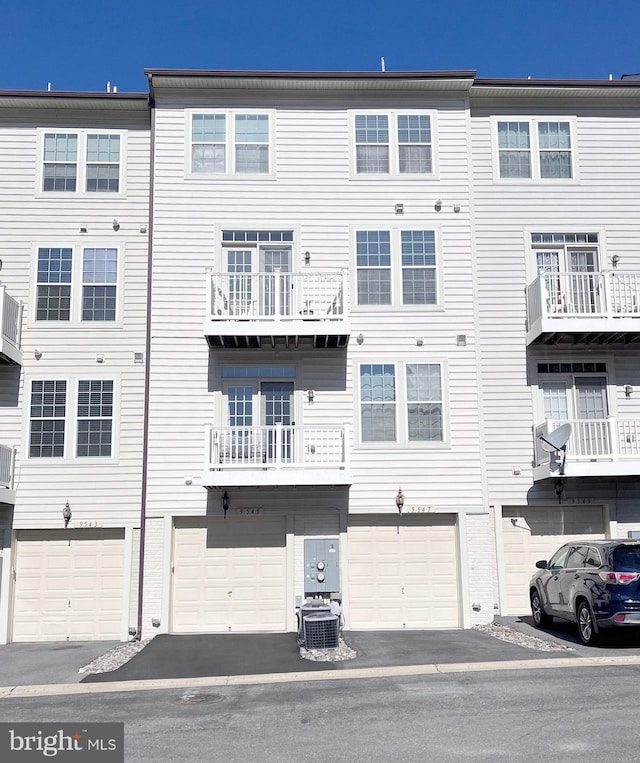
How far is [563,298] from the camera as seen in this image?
17.0 metres

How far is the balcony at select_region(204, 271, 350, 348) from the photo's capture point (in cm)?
1620

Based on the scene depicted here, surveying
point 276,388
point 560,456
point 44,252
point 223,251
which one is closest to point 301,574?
point 276,388

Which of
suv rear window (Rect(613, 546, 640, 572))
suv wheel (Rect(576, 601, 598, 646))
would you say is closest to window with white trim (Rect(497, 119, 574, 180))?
suv rear window (Rect(613, 546, 640, 572))

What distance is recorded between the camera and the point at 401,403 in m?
17.1

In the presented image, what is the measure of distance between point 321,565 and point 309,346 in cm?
449

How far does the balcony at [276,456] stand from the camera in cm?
1572

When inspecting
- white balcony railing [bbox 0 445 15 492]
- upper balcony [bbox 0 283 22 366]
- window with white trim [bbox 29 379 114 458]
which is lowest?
white balcony railing [bbox 0 445 15 492]

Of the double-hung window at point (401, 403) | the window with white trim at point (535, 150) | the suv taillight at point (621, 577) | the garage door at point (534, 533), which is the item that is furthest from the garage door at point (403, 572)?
the window with white trim at point (535, 150)

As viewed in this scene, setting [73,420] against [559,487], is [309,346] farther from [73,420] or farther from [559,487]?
[559,487]

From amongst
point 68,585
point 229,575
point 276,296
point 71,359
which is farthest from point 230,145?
point 68,585

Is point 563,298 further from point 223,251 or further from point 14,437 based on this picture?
point 14,437

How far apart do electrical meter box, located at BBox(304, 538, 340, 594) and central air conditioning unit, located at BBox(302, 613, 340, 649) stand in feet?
8.48

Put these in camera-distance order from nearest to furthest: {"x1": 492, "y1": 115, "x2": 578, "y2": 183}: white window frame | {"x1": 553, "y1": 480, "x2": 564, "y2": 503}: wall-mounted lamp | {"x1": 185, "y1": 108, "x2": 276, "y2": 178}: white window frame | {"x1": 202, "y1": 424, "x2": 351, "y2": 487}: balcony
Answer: {"x1": 202, "y1": 424, "x2": 351, "y2": 487}: balcony
{"x1": 553, "y1": 480, "x2": 564, "y2": 503}: wall-mounted lamp
{"x1": 185, "y1": 108, "x2": 276, "y2": 178}: white window frame
{"x1": 492, "y1": 115, "x2": 578, "y2": 183}: white window frame

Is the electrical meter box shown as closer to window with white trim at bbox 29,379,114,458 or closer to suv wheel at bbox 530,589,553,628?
suv wheel at bbox 530,589,553,628
